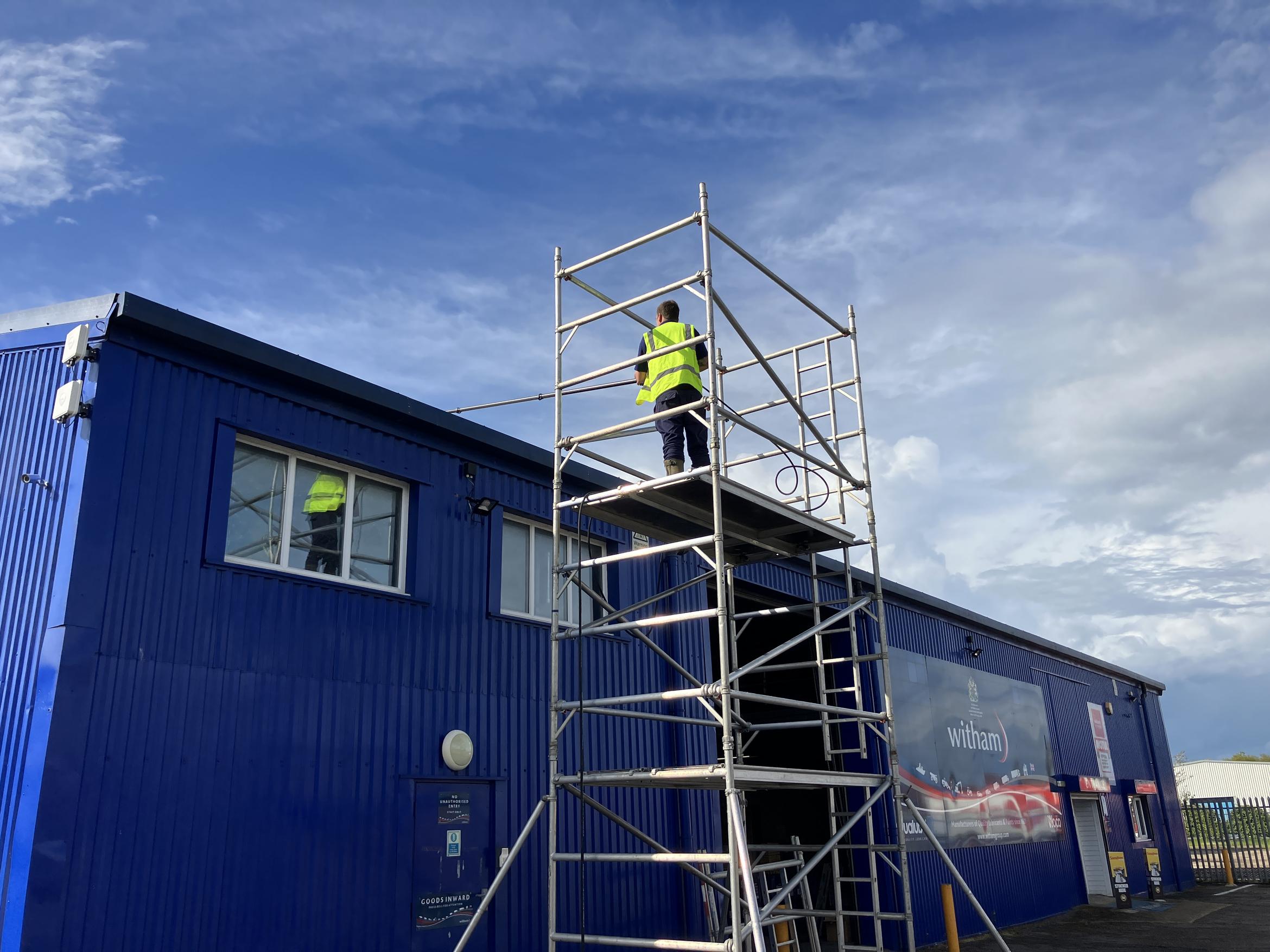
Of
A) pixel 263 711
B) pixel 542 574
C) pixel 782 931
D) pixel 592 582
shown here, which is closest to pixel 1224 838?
pixel 782 931

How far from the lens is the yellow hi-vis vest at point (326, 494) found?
9523mm

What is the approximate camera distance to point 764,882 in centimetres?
1018

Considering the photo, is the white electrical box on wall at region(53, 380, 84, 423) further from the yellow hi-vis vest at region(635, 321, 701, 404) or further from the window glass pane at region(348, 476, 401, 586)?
the yellow hi-vis vest at region(635, 321, 701, 404)

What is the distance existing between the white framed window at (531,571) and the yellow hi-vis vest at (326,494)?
213 cm

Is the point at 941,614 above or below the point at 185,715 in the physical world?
above

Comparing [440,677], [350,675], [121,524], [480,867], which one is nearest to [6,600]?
[121,524]

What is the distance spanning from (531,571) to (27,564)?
5.16 meters

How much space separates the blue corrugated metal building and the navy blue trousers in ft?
10.4

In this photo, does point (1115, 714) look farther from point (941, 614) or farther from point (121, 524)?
point (121, 524)

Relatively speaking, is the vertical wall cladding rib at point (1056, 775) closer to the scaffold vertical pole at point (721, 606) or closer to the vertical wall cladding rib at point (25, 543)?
the scaffold vertical pole at point (721, 606)

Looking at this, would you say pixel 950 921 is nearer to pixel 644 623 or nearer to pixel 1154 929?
pixel 1154 929

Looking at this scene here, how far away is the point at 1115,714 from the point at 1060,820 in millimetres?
6582

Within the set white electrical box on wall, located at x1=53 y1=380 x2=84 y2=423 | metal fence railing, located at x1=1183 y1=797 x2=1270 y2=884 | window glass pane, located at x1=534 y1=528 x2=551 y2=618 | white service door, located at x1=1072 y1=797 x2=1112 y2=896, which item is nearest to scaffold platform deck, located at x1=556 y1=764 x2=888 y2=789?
window glass pane, located at x1=534 y1=528 x2=551 y2=618

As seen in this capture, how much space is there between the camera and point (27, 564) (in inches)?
308
